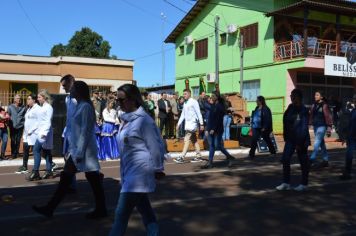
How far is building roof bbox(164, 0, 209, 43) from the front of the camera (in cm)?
3544

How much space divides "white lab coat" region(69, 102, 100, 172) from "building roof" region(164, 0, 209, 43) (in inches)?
1157

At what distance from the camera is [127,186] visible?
4.53 metres

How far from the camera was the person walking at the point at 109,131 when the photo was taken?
14.2 m

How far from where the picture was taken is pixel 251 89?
30422 millimetres

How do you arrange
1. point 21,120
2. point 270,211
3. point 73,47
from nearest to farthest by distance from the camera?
1. point 270,211
2. point 21,120
3. point 73,47

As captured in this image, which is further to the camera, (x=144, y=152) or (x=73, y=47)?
(x=73, y=47)

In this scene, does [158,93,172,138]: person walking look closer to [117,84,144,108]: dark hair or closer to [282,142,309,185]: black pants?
[282,142,309,185]: black pants

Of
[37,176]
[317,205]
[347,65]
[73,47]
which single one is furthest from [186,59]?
[317,205]

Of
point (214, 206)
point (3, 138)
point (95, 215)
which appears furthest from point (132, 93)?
point (3, 138)

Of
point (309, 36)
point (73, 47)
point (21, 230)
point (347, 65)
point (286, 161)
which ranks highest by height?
point (73, 47)

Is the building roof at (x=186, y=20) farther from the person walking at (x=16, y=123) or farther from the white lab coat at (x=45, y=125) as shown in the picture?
the white lab coat at (x=45, y=125)

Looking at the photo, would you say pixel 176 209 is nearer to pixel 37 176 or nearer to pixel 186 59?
pixel 37 176

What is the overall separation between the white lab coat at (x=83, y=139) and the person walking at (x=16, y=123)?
330 inches

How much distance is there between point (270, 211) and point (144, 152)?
315 centimetres
